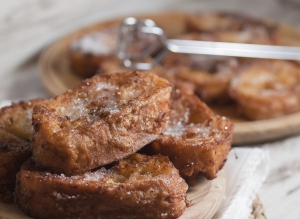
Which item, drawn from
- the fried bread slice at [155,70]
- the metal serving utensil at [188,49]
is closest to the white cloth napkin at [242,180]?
the fried bread slice at [155,70]

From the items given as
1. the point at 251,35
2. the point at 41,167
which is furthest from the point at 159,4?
the point at 41,167

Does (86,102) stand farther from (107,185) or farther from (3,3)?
(3,3)

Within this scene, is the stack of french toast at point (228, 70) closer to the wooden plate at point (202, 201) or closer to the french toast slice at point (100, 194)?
the wooden plate at point (202, 201)

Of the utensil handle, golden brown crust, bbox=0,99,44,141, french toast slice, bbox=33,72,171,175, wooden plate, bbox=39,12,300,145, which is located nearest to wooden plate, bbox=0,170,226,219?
french toast slice, bbox=33,72,171,175

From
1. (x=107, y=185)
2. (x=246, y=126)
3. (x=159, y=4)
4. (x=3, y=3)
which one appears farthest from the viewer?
(x=159, y=4)

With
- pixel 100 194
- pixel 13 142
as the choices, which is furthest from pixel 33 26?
pixel 100 194

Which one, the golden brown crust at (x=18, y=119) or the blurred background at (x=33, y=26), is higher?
the golden brown crust at (x=18, y=119)

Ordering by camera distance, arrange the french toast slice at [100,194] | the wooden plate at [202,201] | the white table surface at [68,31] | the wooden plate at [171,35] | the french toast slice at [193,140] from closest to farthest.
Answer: the french toast slice at [100,194]
the wooden plate at [202,201]
the french toast slice at [193,140]
the white table surface at [68,31]
the wooden plate at [171,35]
